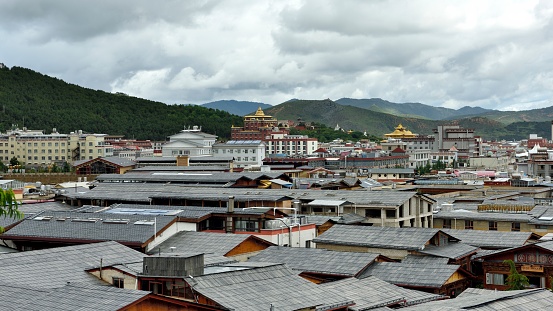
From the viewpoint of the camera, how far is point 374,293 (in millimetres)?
28359

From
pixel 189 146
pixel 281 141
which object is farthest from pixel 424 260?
pixel 281 141

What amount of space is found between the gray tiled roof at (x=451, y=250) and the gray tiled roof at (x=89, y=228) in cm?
1281

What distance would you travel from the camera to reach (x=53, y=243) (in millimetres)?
41781

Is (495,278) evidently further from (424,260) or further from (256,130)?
(256,130)

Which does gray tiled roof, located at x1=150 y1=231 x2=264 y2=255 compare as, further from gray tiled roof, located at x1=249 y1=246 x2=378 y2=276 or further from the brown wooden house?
the brown wooden house

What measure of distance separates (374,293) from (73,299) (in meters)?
11.0

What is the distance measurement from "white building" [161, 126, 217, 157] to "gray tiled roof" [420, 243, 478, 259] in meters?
86.8

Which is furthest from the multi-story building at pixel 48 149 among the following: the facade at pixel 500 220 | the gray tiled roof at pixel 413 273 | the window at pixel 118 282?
the window at pixel 118 282

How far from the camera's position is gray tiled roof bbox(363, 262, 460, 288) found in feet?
105

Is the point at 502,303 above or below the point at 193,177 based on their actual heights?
below

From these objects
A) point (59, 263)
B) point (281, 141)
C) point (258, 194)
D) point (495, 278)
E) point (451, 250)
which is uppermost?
point (281, 141)

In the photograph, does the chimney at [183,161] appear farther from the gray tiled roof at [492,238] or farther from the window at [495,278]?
the window at [495,278]

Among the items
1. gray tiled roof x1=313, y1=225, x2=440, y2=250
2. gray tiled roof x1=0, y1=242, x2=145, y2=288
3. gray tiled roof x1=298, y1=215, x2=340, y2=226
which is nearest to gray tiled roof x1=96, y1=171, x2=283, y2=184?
gray tiled roof x1=298, y1=215, x2=340, y2=226

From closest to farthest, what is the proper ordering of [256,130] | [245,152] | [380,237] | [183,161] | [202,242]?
1. [202,242]
2. [380,237]
3. [183,161]
4. [245,152]
5. [256,130]
